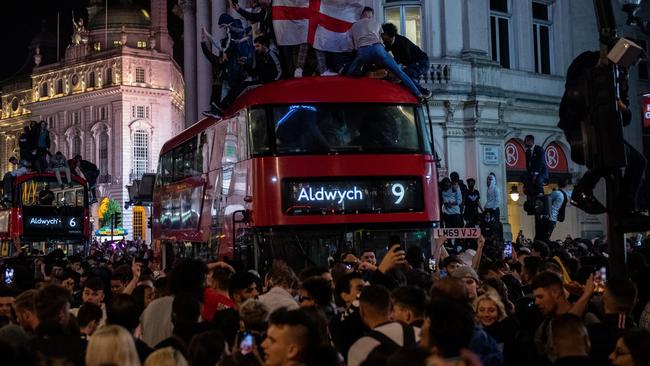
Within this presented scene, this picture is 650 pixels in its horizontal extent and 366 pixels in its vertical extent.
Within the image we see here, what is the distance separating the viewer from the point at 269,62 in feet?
63.8

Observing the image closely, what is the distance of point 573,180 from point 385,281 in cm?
2613

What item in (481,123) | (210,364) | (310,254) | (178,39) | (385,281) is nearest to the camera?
(210,364)

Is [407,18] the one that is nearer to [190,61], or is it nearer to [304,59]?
[304,59]

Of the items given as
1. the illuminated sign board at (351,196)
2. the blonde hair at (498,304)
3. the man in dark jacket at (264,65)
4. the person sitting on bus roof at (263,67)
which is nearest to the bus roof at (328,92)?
the illuminated sign board at (351,196)

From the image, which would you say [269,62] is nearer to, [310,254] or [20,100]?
[310,254]

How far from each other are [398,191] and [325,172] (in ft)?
4.11

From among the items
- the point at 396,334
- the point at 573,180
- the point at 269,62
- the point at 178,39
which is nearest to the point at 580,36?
the point at 573,180

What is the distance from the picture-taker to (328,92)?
1623cm

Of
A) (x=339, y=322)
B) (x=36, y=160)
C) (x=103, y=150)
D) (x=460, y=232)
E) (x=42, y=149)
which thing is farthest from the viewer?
(x=103, y=150)

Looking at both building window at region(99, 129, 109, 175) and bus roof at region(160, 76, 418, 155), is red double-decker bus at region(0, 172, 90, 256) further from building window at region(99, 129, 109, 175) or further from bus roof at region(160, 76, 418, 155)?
building window at region(99, 129, 109, 175)

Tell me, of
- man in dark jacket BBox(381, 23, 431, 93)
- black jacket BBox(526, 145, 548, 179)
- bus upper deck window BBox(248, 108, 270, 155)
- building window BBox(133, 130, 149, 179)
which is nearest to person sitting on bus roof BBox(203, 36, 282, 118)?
man in dark jacket BBox(381, 23, 431, 93)

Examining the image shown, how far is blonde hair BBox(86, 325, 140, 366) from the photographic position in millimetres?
5395

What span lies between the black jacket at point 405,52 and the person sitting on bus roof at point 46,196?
17268mm

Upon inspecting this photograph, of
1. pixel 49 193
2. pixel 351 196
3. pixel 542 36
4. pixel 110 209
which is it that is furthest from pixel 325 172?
pixel 110 209
